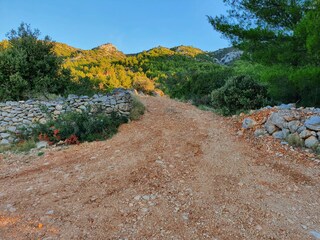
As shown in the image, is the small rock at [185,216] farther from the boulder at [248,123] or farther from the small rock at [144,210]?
the boulder at [248,123]

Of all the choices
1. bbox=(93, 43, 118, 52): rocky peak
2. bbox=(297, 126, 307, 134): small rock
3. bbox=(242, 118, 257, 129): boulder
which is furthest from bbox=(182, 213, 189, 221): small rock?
bbox=(93, 43, 118, 52): rocky peak

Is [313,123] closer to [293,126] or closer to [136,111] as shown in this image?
[293,126]

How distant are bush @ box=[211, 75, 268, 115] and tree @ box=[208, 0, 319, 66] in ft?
3.72

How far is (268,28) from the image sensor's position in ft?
24.7

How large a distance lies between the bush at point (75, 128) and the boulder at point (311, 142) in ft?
14.9

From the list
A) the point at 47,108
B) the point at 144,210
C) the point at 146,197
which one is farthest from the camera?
the point at 47,108

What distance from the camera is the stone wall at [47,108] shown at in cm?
705

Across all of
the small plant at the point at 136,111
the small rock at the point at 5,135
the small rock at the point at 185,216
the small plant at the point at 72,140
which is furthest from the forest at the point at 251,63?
the small rock at the point at 185,216

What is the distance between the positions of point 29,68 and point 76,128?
5396 millimetres

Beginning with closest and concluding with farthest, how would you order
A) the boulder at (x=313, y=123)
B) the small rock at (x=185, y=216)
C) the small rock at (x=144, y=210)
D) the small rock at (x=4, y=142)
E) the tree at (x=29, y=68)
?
the small rock at (x=185, y=216) → the small rock at (x=144, y=210) → the boulder at (x=313, y=123) → the small rock at (x=4, y=142) → the tree at (x=29, y=68)

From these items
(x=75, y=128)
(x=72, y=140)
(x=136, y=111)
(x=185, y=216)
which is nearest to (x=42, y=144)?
(x=72, y=140)

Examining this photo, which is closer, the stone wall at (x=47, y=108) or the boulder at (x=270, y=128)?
the boulder at (x=270, y=128)

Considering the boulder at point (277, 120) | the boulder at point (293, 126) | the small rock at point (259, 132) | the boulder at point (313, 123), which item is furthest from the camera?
the small rock at point (259, 132)

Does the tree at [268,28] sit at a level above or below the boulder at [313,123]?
above
